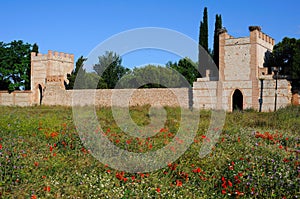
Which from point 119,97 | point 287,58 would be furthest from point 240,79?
point 119,97

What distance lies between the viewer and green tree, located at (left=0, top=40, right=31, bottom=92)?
109 ft

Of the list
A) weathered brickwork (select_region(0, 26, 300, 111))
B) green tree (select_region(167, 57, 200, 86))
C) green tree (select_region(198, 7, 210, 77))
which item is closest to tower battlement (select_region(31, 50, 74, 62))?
weathered brickwork (select_region(0, 26, 300, 111))

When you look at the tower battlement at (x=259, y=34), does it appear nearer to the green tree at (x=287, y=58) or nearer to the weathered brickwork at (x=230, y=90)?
the weathered brickwork at (x=230, y=90)

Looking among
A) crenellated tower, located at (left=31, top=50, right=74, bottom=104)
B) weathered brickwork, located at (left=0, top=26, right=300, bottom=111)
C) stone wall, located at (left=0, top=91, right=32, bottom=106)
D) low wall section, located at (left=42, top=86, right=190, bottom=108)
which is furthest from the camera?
crenellated tower, located at (left=31, top=50, right=74, bottom=104)

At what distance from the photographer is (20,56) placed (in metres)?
34.9

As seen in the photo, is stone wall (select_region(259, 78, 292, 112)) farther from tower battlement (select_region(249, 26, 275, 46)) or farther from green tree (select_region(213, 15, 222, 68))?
green tree (select_region(213, 15, 222, 68))

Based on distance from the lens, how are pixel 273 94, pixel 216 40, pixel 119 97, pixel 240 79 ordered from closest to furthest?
pixel 273 94 → pixel 240 79 → pixel 119 97 → pixel 216 40

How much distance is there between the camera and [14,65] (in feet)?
113

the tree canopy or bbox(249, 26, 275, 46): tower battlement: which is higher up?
bbox(249, 26, 275, 46): tower battlement

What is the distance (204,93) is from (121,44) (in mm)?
13783

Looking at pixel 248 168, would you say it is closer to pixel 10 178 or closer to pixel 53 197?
pixel 53 197

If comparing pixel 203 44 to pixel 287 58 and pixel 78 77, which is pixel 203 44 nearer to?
pixel 287 58

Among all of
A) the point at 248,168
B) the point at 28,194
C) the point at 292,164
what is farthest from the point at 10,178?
the point at 292,164

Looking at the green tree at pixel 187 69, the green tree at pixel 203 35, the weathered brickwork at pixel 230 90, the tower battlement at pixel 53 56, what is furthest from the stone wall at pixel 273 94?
the tower battlement at pixel 53 56
